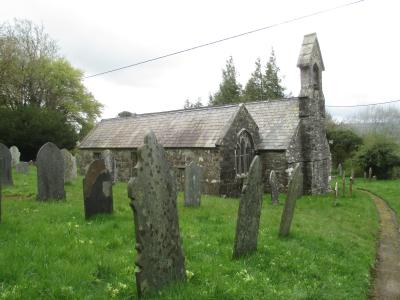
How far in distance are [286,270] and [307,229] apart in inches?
149

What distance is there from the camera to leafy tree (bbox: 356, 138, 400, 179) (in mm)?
29938

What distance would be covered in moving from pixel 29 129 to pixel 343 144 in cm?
2841

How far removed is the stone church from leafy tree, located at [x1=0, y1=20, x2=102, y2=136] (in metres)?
16.5

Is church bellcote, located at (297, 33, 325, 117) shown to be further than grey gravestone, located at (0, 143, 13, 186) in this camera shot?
Yes

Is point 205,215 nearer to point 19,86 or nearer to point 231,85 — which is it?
point 19,86

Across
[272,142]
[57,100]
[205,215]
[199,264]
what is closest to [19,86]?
[57,100]

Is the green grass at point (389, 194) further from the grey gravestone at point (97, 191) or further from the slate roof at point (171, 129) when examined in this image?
the grey gravestone at point (97, 191)

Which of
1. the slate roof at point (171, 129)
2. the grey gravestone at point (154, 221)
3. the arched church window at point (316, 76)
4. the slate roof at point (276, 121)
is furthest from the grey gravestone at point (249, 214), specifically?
the arched church window at point (316, 76)

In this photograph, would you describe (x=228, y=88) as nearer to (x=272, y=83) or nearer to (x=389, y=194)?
(x=272, y=83)

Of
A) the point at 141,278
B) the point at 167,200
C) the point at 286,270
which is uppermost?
the point at 167,200

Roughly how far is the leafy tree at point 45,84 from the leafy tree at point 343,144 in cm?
2622

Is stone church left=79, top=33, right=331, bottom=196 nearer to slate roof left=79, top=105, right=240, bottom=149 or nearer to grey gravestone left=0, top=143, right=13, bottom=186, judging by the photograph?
slate roof left=79, top=105, right=240, bottom=149

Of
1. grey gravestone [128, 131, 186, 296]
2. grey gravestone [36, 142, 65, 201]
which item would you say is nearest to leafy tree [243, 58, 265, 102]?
grey gravestone [36, 142, 65, 201]

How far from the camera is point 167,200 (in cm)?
468
